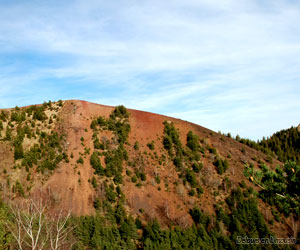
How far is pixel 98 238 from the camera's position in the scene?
155 feet

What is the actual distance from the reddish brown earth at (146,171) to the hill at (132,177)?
226 mm

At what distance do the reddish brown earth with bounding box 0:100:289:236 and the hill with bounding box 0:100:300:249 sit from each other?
226 millimetres

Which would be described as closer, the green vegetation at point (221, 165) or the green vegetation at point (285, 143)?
the green vegetation at point (221, 165)

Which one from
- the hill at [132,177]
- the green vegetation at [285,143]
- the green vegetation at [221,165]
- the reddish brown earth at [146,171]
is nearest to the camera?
the hill at [132,177]

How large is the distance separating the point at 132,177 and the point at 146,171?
4.57 meters

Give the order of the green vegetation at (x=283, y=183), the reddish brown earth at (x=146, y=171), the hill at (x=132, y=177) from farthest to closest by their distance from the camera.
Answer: the reddish brown earth at (x=146, y=171) → the hill at (x=132, y=177) → the green vegetation at (x=283, y=183)

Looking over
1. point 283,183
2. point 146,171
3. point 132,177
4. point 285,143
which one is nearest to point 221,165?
point 146,171

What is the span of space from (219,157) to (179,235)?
2763 cm

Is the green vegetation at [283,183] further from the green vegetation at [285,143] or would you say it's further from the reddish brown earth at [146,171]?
the green vegetation at [285,143]

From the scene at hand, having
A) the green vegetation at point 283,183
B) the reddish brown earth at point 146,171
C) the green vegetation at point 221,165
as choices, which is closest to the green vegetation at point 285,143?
the reddish brown earth at point 146,171

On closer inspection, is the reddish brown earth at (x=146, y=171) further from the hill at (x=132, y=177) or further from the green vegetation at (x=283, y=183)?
the green vegetation at (x=283, y=183)

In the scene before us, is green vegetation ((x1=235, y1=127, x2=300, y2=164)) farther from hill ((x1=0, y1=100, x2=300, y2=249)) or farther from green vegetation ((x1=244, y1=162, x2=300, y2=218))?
green vegetation ((x1=244, y1=162, x2=300, y2=218))

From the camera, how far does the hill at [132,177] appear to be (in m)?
53.3

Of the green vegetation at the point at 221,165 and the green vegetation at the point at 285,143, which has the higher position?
the green vegetation at the point at 285,143
